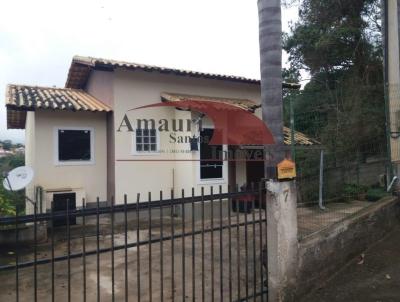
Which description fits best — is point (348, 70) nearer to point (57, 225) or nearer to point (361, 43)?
point (361, 43)

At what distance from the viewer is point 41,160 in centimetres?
988

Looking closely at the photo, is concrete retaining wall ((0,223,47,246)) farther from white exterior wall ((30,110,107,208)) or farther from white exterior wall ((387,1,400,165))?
white exterior wall ((387,1,400,165))

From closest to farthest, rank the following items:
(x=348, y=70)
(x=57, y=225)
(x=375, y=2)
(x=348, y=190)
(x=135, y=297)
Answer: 1. (x=135, y=297)
2. (x=348, y=190)
3. (x=57, y=225)
4. (x=375, y=2)
5. (x=348, y=70)

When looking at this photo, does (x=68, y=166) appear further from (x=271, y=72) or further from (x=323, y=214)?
(x=271, y=72)

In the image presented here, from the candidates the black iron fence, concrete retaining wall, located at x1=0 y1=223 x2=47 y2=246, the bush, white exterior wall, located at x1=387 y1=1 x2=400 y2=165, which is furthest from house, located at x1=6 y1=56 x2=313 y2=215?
the bush

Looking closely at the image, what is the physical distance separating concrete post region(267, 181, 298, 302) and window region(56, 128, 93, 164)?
25.2 ft

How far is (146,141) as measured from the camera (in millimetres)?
10930

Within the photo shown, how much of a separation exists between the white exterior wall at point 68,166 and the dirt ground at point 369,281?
7.41 metres

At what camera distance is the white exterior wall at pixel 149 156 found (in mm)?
10484

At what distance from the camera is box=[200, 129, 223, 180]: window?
35.9 feet

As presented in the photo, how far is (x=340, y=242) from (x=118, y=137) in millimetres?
7075

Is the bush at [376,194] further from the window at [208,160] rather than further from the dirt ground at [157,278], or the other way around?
the window at [208,160]

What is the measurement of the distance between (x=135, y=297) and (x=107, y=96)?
763 cm

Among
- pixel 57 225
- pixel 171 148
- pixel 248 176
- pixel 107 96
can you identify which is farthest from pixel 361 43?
pixel 57 225
